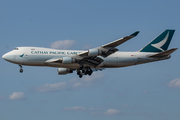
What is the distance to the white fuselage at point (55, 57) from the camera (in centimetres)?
4772

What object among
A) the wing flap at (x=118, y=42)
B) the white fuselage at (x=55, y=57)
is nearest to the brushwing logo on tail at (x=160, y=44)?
the white fuselage at (x=55, y=57)

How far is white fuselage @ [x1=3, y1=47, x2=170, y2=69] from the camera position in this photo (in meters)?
47.7

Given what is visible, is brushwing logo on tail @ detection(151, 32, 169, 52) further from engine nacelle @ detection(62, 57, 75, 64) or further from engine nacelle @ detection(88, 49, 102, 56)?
engine nacelle @ detection(62, 57, 75, 64)

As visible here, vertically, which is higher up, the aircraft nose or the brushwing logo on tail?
the brushwing logo on tail

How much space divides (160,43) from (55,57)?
20641 mm

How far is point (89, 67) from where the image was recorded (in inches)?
2005

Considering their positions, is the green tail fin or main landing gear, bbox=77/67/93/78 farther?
the green tail fin

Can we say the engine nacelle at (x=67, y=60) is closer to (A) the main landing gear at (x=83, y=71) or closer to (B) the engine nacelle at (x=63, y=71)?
(A) the main landing gear at (x=83, y=71)

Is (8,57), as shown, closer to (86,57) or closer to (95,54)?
(86,57)

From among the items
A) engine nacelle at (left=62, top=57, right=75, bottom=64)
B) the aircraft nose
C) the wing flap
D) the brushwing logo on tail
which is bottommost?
engine nacelle at (left=62, top=57, right=75, bottom=64)

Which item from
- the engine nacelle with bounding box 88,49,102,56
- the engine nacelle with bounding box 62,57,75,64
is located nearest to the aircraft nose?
the engine nacelle with bounding box 62,57,75,64

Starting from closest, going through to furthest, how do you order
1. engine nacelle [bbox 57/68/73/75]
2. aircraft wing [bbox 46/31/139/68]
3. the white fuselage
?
1. aircraft wing [bbox 46/31/139/68]
2. the white fuselage
3. engine nacelle [bbox 57/68/73/75]

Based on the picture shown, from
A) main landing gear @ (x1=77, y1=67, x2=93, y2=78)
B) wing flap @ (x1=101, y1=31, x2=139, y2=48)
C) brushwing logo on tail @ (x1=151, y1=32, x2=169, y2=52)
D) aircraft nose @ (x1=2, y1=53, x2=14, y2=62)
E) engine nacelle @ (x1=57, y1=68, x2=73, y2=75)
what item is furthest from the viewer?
engine nacelle @ (x1=57, y1=68, x2=73, y2=75)

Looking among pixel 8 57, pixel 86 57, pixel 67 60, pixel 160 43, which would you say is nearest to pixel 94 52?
pixel 86 57
